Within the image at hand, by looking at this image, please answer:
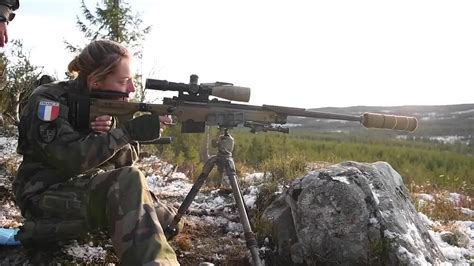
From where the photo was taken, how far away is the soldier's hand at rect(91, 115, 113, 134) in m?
3.34

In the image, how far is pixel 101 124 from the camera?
335cm

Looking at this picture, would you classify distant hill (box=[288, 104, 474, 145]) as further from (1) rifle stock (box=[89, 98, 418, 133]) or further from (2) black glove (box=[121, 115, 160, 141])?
(2) black glove (box=[121, 115, 160, 141])

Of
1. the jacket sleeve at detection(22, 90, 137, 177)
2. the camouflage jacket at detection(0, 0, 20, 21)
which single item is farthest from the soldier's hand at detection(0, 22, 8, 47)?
the jacket sleeve at detection(22, 90, 137, 177)

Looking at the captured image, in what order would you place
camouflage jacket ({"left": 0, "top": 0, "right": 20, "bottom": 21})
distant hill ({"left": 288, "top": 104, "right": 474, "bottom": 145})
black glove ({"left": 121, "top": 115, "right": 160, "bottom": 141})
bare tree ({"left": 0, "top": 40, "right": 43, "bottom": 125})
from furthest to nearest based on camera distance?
distant hill ({"left": 288, "top": 104, "right": 474, "bottom": 145}) < bare tree ({"left": 0, "top": 40, "right": 43, "bottom": 125}) < camouflage jacket ({"left": 0, "top": 0, "right": 20, "bottom": 21}) < black glove ({"left": 121, "top": 115, "right": 160, "bottom": 141})

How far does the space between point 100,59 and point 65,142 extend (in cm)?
68

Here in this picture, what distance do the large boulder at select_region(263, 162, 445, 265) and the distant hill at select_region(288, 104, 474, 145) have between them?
47633mm

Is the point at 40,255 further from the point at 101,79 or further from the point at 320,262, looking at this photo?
the point at 320,262

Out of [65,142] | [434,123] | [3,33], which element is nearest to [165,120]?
[65,142]

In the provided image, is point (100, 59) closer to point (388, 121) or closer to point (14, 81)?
point (388, 121)

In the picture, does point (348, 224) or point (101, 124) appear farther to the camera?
point (348, 224)

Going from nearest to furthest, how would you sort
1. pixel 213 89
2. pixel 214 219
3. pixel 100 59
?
pixel 100 59 → pixel 213 89 → pixel 214 219

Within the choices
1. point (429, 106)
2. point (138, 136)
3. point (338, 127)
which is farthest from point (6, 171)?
point (429, 106)

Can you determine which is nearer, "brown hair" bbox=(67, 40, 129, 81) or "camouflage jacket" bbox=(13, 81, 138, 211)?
"camouflage jacket" bbox=(13, 81, 138, 211)

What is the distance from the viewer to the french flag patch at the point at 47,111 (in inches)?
122
